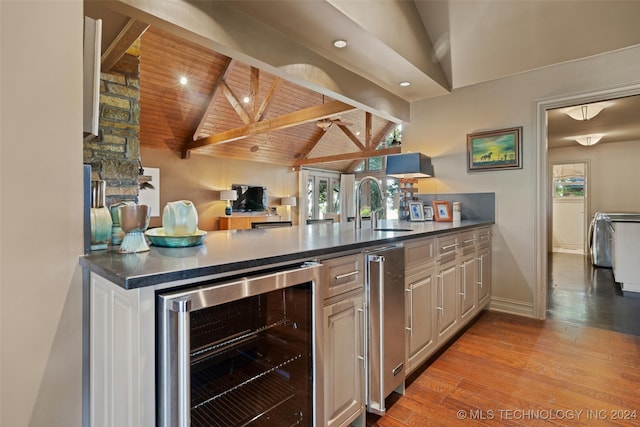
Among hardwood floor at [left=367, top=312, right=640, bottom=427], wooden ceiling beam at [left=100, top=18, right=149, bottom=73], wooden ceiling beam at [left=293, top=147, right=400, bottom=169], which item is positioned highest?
wooden ceiling beam at [left=293, top=147, right=400, bottom=169]

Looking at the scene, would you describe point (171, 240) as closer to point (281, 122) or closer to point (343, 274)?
point (343, 274)

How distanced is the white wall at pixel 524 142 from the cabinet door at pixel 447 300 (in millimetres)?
1174

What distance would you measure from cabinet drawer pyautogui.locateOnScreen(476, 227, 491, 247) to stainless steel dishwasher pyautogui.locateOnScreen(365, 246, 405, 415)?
1611 millimetres

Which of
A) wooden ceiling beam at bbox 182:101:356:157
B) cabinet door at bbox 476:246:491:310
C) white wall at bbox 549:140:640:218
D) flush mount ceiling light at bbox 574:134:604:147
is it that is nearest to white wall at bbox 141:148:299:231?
wooden ceiling beam at bbox 182:101:356:157

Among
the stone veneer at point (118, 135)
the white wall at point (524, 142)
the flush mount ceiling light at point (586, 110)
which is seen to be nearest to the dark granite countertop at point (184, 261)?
the stone veneer at point (118, 135)

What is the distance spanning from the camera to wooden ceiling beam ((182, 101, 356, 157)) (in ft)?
15.1

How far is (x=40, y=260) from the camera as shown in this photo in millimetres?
1134

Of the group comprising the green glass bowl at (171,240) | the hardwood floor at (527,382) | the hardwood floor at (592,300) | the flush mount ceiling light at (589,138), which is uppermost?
the flush mount ceiling light at (589,138)

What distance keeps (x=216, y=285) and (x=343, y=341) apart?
738 mm

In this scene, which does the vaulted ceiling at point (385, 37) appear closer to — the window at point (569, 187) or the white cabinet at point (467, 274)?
the white cabinet at point (467, 274)

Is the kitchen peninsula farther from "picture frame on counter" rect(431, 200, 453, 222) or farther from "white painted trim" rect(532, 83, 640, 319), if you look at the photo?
"white painted trim" rect(532, 83, 640, 319)

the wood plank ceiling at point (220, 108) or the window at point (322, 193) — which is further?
the window at point (322, 193)

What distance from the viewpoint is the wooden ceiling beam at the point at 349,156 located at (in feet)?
25.4

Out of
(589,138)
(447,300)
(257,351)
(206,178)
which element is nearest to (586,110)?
(589,138)
